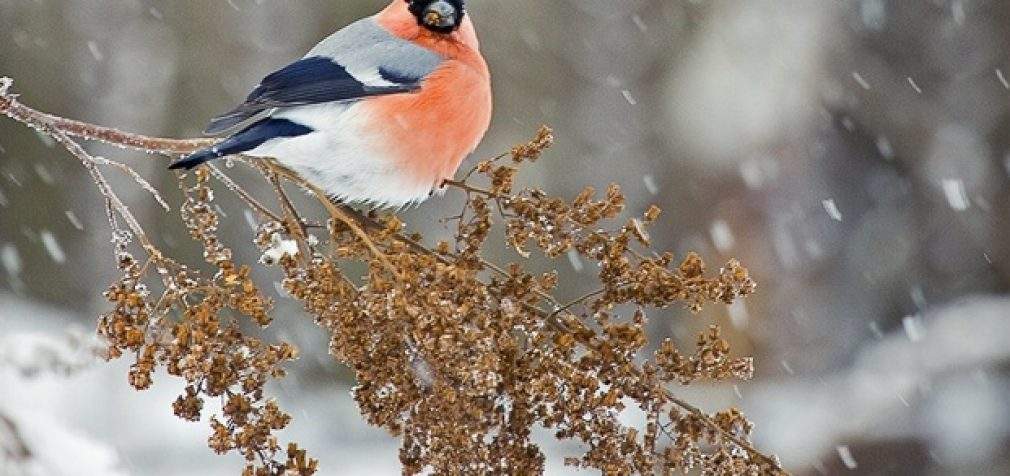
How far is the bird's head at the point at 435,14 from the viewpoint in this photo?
2125 mm

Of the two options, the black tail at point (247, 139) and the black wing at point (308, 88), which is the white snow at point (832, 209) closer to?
the black wing at point (308, 88)

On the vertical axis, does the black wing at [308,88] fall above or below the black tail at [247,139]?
above

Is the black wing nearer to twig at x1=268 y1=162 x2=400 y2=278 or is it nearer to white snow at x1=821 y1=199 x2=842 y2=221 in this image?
twig at x1=268 y1=162 x2=400 y2=278

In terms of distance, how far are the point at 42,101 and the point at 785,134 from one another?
5.13 metres

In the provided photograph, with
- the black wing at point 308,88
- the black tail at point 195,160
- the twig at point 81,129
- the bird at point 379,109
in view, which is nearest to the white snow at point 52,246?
the bird at point 379,109

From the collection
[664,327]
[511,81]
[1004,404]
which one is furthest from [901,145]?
[511,81]

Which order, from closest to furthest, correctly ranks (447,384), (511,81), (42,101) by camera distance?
(447,384)
(42,101)
(511,81)

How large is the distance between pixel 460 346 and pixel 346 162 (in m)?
0.69

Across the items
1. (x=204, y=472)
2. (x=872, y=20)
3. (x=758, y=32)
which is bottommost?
(x=204, y=472)

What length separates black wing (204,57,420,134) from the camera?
179 cm

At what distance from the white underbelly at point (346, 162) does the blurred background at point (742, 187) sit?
10.9 feet

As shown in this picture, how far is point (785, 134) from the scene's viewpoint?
7.01 m

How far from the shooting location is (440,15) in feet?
6.98

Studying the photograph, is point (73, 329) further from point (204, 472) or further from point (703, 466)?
point (204, 472)
